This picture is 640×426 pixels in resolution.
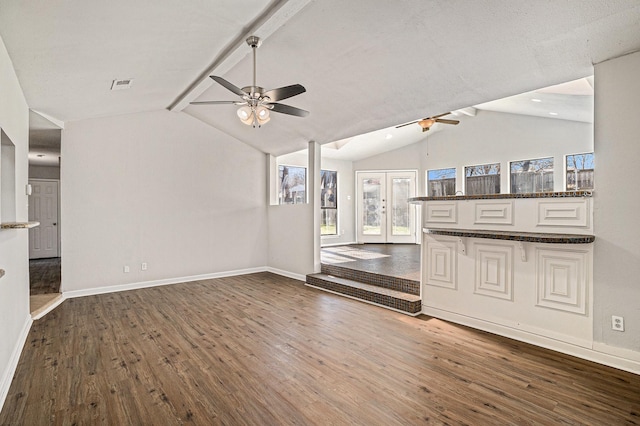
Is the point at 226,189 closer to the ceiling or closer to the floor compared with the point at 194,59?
closer to the floor

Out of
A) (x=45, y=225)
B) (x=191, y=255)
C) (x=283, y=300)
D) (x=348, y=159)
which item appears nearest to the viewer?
(x=283, y=300)

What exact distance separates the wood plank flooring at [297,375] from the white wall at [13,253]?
161mm

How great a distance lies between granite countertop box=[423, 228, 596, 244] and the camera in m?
2.73

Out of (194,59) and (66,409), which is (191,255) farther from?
(66,409)

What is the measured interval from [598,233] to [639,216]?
0.29 metres

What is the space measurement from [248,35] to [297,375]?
309cm

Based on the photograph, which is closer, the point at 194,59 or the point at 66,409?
the point at 66,409

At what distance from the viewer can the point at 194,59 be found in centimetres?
365

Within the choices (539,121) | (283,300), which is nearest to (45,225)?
(283,300)

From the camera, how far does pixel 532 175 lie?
695 centimetres

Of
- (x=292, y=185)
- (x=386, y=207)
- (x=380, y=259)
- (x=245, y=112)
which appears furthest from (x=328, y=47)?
(x=386, y=207)

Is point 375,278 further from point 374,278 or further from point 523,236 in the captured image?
point 523,236

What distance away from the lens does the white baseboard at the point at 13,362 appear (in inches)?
90.0

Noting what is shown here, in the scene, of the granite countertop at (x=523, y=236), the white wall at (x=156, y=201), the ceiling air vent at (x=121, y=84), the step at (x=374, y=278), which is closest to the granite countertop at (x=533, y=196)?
the granite countertop at (x=523, y=236)
